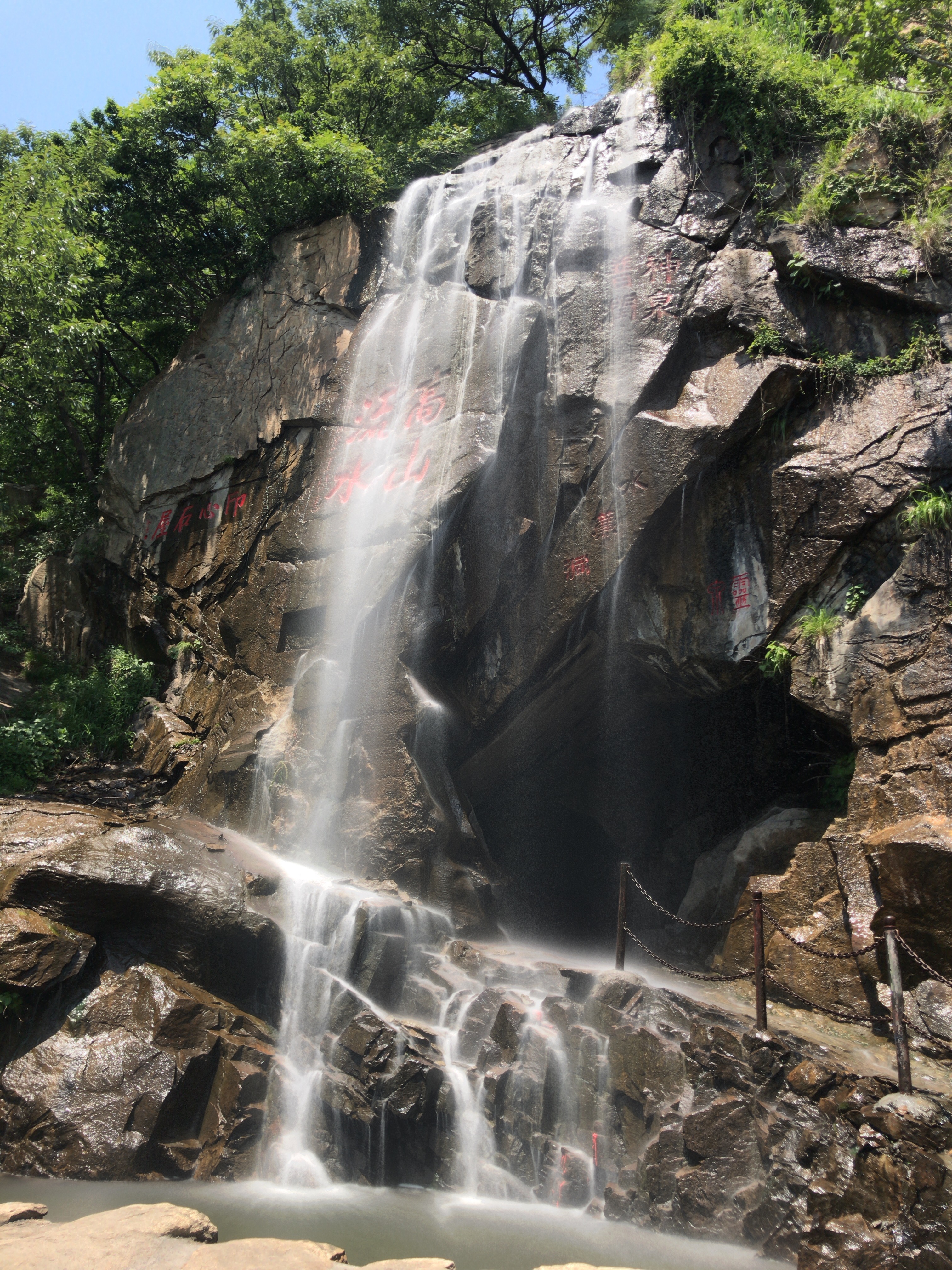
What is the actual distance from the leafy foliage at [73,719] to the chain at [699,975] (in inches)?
291

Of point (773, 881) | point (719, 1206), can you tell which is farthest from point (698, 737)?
point (719, 1206)

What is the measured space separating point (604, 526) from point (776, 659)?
2398 millimetres

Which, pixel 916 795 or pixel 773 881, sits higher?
pixel 916 795

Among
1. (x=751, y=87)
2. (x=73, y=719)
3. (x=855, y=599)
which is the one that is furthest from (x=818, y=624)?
(x=73, y=719)

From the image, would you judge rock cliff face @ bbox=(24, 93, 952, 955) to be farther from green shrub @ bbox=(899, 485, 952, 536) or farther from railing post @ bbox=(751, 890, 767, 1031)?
railing post @ bbox=(751, 890, 767, 1031)

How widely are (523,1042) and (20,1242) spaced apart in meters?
3.88

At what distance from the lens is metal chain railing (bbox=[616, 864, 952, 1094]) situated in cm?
543

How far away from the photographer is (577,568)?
9.32m

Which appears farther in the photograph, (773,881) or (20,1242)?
(773,881)

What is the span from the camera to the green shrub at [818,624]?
8.02 metres

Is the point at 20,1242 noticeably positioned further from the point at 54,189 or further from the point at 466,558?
the point at 54,189

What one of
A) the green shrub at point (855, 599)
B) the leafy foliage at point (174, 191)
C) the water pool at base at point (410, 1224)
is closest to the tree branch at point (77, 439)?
the leafy foliage at point (174, 191)

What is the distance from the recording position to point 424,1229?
533 cm

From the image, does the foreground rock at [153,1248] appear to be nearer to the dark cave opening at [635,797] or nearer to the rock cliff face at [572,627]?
the rock cliff face at [572,627]
